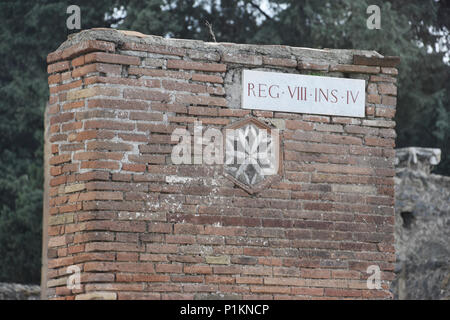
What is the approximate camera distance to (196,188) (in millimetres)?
7883

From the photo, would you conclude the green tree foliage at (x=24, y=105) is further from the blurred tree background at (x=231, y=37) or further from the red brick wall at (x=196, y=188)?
the red brick wall at (x=196, y=188)

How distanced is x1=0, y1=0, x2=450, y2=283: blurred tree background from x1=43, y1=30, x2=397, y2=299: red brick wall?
1024 centimetres

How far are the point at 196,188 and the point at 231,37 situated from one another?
1277 centimetres

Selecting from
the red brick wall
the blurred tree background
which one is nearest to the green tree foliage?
the blurred tree background

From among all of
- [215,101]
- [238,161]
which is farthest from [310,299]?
[215,101]

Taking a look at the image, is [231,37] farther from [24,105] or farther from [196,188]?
[196,188]

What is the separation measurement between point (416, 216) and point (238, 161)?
7450 mm

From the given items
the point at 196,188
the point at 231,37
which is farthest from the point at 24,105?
the point at 196,188

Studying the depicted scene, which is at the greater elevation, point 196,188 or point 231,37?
point 231,37

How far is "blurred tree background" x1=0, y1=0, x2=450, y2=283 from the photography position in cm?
1883

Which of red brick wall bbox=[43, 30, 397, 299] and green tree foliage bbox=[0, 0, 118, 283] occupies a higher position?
green tree foliage bbox=[0, 0, 118, 283]

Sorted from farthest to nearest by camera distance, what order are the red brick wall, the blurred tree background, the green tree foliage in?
the blurred tree background, the green tree foliage, the red brick wall

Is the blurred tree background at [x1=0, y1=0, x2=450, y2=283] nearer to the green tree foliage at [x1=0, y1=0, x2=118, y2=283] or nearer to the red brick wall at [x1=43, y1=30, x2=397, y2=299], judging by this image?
the green tree foliage at [x1=0, y1=0, x2=118, y2=283]

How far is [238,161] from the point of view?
8.03 m
